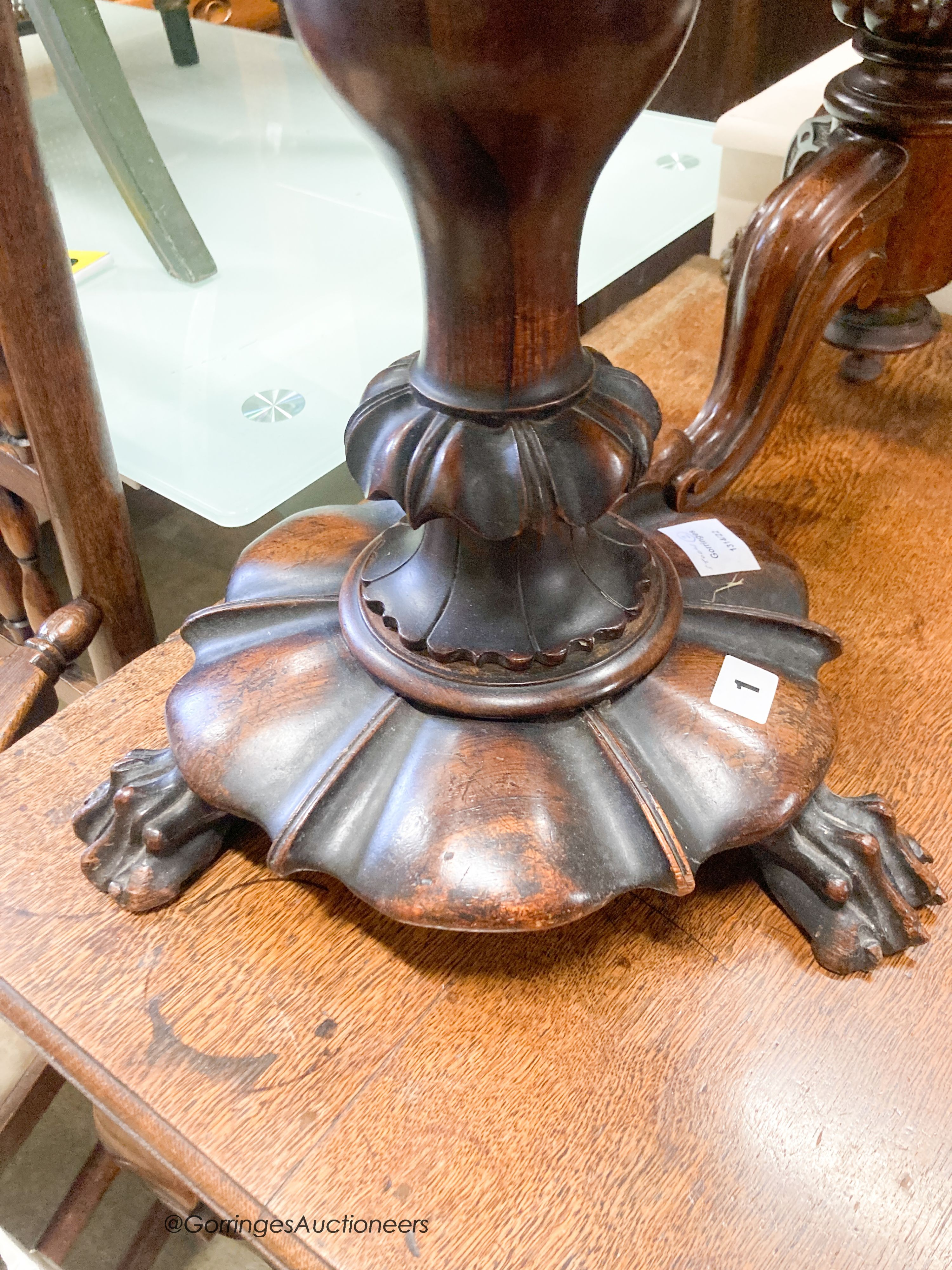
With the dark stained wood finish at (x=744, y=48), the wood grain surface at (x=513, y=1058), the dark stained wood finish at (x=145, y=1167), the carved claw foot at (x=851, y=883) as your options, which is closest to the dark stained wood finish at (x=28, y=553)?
the wood grain surface at (x=513, y=1058)

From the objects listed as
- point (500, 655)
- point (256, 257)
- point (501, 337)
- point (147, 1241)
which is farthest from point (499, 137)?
point (147, 1241)

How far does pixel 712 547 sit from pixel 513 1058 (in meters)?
0.32

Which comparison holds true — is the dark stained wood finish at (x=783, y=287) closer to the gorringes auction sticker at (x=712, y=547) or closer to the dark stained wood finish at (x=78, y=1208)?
the gorringes auction sticker at (x=712, y=547)

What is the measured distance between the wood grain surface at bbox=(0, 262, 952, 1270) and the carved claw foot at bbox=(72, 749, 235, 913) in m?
0.01

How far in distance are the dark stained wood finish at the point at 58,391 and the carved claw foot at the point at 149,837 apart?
278 mm

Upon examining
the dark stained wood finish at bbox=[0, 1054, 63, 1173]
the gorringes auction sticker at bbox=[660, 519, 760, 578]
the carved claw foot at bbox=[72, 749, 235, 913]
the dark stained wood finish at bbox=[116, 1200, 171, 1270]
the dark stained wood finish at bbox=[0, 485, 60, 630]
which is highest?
the gorringes auction sticker at bbox=[660, 519, 760, 578]

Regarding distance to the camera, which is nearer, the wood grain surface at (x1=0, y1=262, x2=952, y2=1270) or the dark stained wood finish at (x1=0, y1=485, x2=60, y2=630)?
the wood grain surface at (x1=0, y1=262, x2=952, y2=1270)

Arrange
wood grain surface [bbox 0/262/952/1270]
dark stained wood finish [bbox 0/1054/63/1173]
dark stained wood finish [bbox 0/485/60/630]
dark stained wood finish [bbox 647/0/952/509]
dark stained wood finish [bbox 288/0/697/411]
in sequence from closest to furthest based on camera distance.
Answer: dark stained wood finish [bbox 288/0/697/411]
wood grain surface [bbox 0/262/952/1270]
dark stained wood finish [bbox 647/0/952/509]
dark stained wood finish [bbox 0/485/60/630]
dark stained wood finish [bbox 0/1054/63/1173]

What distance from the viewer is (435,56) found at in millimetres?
341

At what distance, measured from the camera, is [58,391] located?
711 mm

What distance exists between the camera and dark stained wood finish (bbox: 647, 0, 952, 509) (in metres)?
0.69

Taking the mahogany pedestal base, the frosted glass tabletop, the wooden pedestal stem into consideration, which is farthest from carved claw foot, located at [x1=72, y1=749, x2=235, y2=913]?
the frosted glass tabletop

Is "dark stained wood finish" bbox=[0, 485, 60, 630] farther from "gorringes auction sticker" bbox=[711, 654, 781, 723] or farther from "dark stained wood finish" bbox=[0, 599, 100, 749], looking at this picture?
"gorringes auction sticker" bbox=[711, 654, 781, 723]

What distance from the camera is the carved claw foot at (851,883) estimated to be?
20.5 inches
